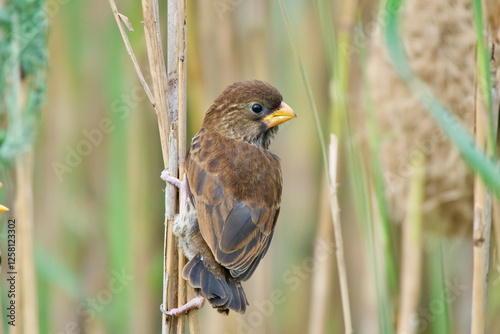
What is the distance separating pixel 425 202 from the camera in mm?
3234

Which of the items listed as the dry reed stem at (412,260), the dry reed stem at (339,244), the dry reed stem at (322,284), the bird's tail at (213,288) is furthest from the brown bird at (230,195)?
the dry reed stem at (412,260)

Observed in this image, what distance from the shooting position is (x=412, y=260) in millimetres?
2967

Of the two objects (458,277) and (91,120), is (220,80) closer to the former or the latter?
(91,120)

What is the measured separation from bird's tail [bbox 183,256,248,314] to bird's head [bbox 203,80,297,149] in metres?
0.68

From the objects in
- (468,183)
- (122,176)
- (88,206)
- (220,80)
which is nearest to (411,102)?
(468,183)

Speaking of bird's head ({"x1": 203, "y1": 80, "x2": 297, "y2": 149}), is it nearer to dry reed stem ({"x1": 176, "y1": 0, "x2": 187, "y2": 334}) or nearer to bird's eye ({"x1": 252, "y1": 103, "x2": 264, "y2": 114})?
bird's eye ({"x1": 252, "y1": 103, "x2": 264, "y2": 114})

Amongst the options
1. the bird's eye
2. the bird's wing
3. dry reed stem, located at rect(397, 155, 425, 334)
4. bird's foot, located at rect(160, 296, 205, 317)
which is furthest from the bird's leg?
dry reed stem, located at rect(397, 155, 425, 334)

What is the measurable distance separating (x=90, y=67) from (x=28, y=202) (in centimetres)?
113

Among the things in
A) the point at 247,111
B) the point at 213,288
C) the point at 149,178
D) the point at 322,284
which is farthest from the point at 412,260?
the point at 149,178

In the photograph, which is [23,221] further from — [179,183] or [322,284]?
[322,284]

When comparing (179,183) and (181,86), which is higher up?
(181,86)

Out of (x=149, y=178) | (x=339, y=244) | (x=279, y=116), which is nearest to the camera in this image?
(x=339, y=244)

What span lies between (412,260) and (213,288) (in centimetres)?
113

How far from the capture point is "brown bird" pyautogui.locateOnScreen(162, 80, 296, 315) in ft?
7.45
